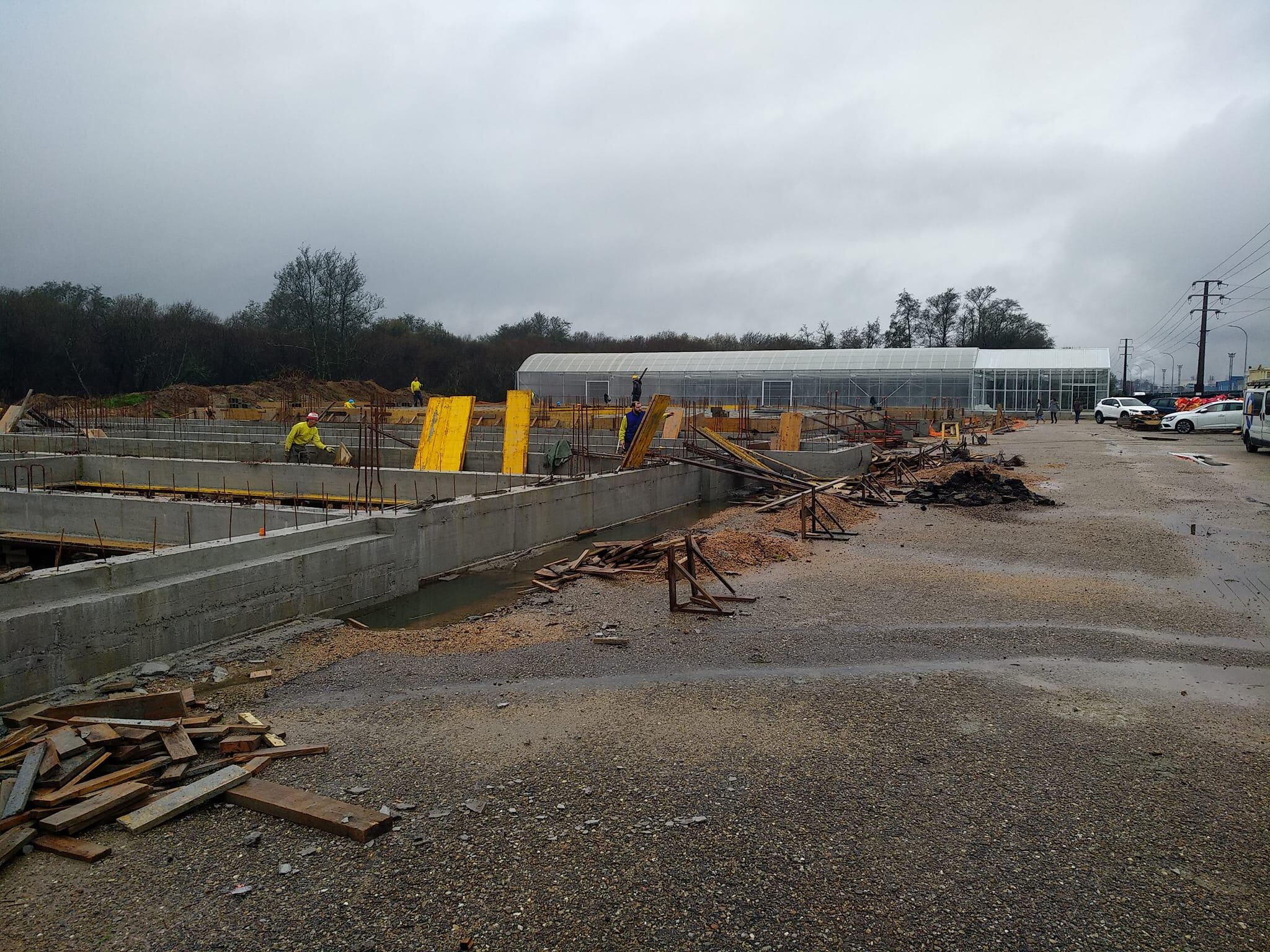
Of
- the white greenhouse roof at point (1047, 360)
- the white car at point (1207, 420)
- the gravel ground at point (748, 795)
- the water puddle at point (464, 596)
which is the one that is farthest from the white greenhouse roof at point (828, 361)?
the gravel ground at point (748, 795)

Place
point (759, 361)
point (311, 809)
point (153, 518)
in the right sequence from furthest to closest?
point (759, 361) → point (153, 518) → point (311, 809)

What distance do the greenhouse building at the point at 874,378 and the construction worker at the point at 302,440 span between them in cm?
3287

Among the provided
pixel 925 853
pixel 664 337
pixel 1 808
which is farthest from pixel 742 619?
pixel 664 337

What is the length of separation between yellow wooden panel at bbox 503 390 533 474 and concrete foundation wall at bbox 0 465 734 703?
10.3 ft

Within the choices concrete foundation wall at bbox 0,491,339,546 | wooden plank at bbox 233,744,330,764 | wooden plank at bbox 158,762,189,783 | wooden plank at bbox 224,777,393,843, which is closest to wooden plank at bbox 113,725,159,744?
wooden plank at bbox 158,762,189,783

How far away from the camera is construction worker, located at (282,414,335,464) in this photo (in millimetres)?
16062

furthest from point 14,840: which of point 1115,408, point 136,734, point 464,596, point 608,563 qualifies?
point 1115,408

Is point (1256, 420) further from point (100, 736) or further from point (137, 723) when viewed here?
point (100, 736)

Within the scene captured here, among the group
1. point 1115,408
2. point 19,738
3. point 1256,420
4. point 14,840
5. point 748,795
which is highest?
point 1115,408

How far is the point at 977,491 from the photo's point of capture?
714 inches

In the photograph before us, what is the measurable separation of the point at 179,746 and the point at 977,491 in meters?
17.0

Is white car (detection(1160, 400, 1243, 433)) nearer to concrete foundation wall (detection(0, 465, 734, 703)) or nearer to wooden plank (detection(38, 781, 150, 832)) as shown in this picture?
concrete foundation wall (detection(0, 465, 734, 703))

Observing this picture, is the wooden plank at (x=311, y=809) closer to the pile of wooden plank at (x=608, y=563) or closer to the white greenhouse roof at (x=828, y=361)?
the pile of wooden plank at (x=608, y=563)

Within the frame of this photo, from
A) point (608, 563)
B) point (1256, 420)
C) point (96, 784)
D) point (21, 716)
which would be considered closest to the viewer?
point (96, 784)
